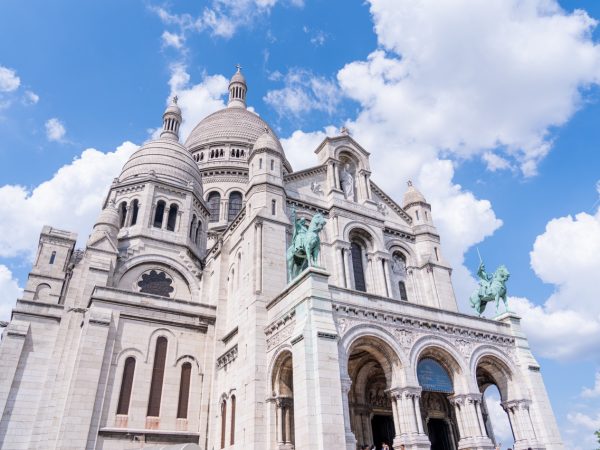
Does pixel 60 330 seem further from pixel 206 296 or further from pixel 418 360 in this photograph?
pixel 418 360

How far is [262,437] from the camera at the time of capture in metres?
19.5

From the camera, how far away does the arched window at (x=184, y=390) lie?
25.2 metres

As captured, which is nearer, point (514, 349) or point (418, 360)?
point (418, 360)

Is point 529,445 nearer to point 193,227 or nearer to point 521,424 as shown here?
point 521,424

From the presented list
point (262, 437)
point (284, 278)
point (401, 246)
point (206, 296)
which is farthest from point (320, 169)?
point (262, 437)

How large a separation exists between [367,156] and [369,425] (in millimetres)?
18514

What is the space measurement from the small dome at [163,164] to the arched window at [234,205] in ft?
19.2

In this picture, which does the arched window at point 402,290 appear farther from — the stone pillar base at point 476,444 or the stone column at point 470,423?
the stone pillar base at point 476,444

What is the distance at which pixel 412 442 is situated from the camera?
18.1 meters

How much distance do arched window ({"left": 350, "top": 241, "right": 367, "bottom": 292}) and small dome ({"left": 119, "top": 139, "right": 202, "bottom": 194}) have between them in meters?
15.6

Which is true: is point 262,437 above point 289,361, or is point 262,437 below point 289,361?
below

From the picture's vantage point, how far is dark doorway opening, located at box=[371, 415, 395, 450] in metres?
23.0

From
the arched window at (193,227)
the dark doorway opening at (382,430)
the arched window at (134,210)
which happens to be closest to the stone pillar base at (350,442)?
the dark doorway opening at (382,430)

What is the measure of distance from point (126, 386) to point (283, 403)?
9352 mm
